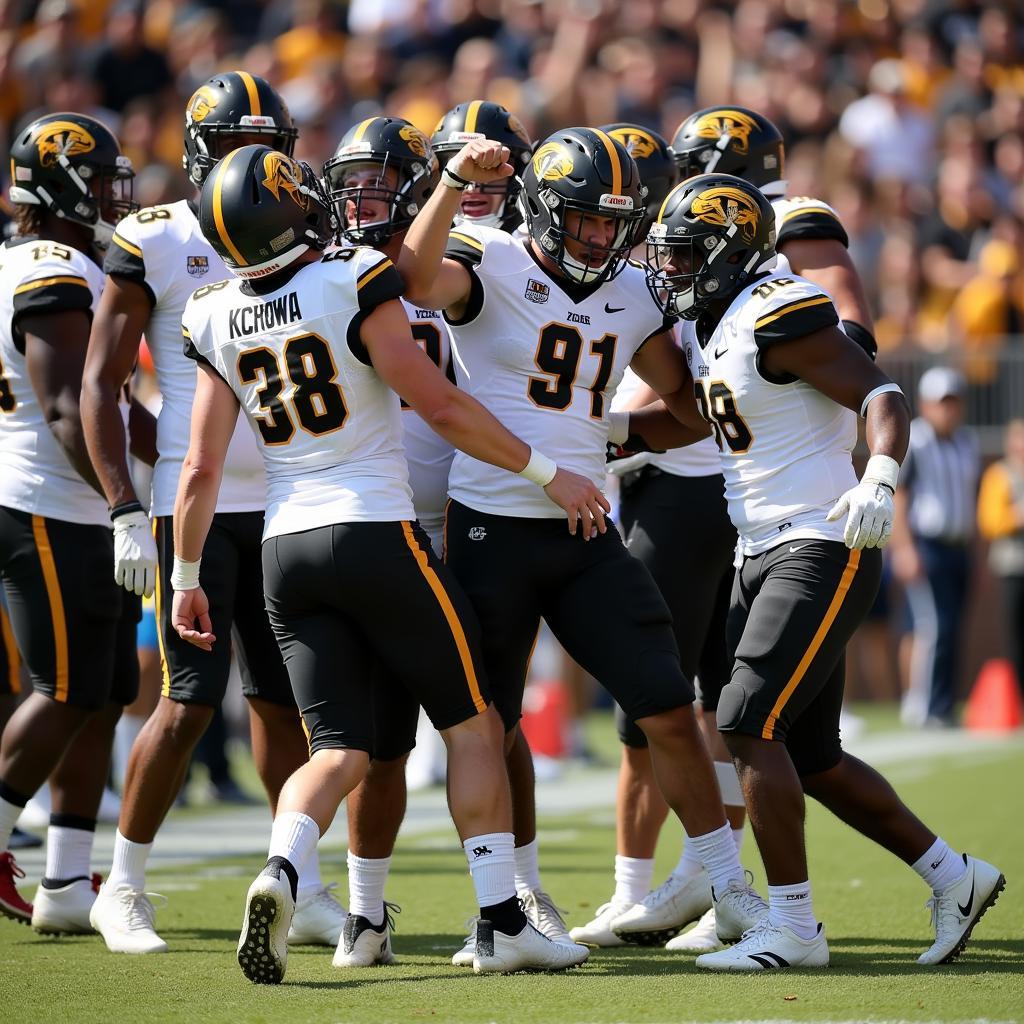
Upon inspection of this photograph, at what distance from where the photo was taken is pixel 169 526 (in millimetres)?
5195

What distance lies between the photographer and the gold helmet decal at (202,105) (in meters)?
5.35

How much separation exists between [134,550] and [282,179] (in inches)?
48.7

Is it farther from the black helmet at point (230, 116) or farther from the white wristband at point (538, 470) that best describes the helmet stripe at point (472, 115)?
the white wristband at point (538, 470)

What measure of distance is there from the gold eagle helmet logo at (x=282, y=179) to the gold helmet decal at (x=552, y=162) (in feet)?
2.26

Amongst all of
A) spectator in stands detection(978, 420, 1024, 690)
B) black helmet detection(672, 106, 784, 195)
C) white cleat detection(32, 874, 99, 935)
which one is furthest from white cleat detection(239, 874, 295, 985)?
spectator in stands detection(978, 420, 1024, 690)

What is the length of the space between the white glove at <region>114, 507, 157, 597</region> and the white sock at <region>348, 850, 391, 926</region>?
3.42ft

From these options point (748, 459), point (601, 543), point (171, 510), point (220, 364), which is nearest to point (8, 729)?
point (171, 510)

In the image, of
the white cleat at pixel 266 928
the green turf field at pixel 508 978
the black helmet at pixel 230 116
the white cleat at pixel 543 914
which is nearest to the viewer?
the green turf field at pixel 508 978

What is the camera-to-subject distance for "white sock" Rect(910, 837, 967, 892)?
478 centimetres

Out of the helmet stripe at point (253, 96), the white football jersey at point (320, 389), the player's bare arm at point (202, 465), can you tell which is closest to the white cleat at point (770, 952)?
the white football jersey at point (320, 389)

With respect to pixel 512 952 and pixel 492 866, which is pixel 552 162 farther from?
pixel 512 952

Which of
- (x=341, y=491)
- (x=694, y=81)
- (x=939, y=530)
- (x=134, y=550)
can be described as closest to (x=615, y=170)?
(x=341, y=491)

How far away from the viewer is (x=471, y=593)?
4754 mm

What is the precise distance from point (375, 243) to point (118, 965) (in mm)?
2210
